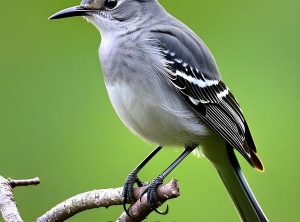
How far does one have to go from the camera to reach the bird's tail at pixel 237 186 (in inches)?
120

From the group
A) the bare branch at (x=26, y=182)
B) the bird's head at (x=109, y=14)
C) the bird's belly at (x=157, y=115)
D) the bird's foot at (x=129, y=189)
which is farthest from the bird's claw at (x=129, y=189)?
the bird's head at (x=109, y=14)

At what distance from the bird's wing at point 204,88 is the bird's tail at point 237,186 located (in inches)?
3.1

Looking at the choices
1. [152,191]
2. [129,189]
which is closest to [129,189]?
[129,189]

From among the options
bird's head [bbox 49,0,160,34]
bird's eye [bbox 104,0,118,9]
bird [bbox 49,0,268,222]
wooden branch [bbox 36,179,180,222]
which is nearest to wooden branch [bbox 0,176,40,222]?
wooden branch [bbox 36,179,180,222]

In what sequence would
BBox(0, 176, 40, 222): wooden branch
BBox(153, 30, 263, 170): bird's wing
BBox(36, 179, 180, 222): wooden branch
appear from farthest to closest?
1. BBox(153, 30, 263, 170): bird's wing
2. BBox(36, 179, 180, 222): wooden branch
3. BBox(0, 176, 40, 222): wooden branch

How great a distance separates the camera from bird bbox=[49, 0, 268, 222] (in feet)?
9.59

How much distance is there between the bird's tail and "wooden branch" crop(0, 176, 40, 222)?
84cm

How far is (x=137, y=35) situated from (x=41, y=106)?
898 millimetres

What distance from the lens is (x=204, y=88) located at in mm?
3088

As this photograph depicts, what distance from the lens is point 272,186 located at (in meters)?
3.62

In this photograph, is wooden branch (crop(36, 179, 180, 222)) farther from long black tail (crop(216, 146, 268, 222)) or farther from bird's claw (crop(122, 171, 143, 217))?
long black tail (crop(216, 146, 268, 222))

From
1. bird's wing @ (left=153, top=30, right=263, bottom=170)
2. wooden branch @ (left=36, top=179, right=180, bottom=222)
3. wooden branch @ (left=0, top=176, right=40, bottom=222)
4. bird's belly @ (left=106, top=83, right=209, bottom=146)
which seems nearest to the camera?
wooden branch @ (left=0, top=176, right=40, bottom=222)

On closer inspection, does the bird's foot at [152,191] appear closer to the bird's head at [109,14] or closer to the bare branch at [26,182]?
the bare branch at [26,182]

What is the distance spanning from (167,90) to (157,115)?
11 centimetres
